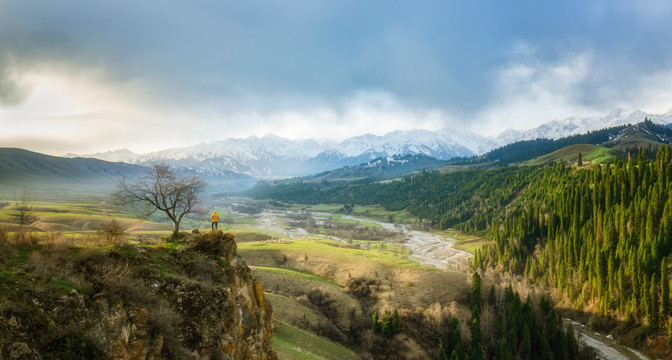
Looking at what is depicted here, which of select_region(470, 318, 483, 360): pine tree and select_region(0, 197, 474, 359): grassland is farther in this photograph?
select_region(470, 318, 483, 360): pine tree

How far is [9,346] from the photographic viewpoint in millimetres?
10664

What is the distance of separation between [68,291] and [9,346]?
3.27m

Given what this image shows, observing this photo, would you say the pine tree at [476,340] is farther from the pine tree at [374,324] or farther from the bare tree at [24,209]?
the bare tree at [24,209]

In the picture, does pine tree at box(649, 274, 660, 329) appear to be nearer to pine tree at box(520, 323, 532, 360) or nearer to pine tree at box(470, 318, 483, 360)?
pine tree at box(520, 323, 532, 360)

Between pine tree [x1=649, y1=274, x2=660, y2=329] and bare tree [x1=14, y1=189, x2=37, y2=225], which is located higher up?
bare tree [x1=14, y1=189, x2=37, y2=225]

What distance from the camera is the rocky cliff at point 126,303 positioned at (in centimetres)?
1210

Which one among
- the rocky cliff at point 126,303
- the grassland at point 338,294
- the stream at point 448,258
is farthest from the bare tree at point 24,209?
the stream at point 448,258

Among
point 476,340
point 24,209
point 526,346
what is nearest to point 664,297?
point 526,346

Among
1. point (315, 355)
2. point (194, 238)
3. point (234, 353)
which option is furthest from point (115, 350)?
point (315, 355)

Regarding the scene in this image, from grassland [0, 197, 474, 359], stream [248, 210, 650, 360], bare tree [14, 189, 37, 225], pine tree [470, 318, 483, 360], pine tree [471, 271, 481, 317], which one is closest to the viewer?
bare tree [14, 189, 37, 225]

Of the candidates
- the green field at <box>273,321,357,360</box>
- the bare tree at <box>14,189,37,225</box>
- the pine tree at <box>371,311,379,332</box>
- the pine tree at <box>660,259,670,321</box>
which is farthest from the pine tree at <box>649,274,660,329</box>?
the bare tree at <box>14,189,37,225</box>

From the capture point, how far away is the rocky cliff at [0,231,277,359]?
12.1 m

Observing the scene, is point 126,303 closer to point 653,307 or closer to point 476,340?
point 476,340

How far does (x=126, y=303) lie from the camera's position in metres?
15.5
